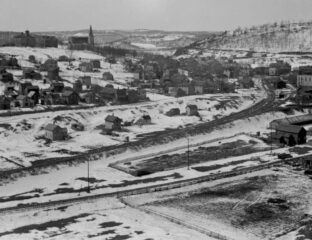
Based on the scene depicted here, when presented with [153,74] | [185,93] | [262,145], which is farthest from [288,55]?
[262,145]

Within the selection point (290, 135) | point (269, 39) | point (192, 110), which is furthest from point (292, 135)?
point (269, 39)

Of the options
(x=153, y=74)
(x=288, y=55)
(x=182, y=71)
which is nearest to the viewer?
(x=153, y=74)

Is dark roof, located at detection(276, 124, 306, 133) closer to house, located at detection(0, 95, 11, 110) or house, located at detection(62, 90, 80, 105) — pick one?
house, located at detection(62, 90, 80, 105)

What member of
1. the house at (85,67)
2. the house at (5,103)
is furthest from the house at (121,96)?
the house at (85,67)

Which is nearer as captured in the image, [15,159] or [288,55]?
[15,159]

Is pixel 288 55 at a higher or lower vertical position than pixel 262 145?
higher

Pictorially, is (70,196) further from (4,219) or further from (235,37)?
(235,37)

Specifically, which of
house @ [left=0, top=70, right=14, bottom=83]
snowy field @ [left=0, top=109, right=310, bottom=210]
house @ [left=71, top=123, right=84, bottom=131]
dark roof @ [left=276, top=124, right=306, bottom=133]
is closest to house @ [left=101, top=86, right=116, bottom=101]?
house @ [left=0, top=70, right=14, bottom=83]

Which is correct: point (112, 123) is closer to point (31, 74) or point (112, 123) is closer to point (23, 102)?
point (23, 102)
